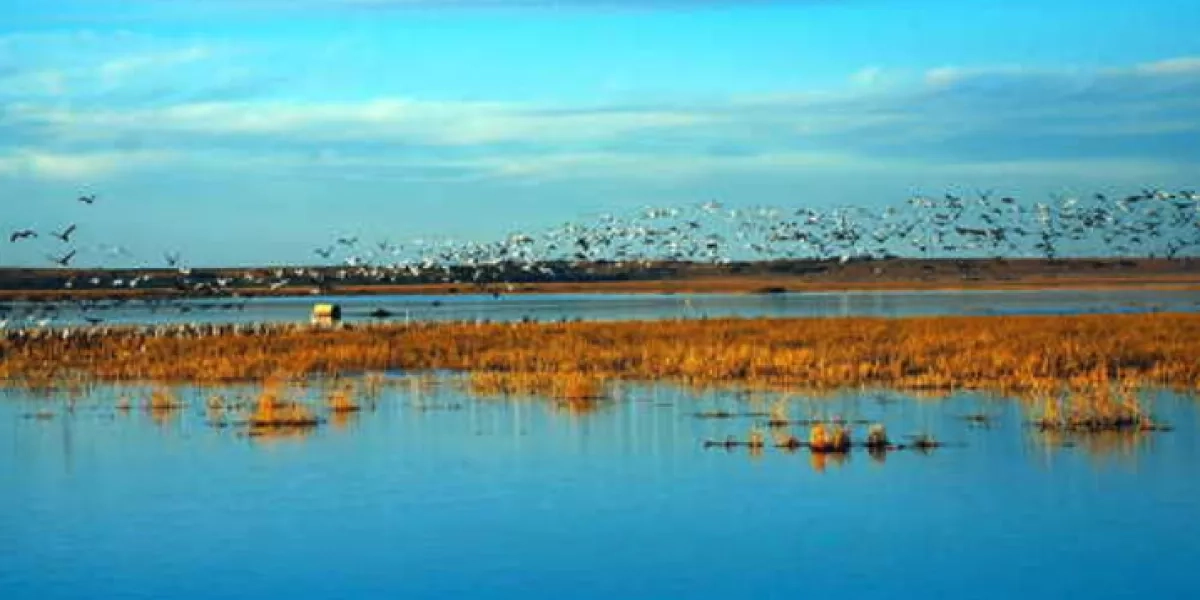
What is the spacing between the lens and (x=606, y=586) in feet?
48.8

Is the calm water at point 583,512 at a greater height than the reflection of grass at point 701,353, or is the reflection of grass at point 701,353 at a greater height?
the reflection of grass at point 701,353

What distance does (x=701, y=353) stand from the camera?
1471 inches

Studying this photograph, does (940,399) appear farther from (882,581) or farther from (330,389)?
(882,581)

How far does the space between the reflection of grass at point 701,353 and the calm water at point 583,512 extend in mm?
5351

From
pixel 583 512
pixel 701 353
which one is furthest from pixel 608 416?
pixel 701 353

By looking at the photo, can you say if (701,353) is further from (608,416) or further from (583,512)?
(583,512)

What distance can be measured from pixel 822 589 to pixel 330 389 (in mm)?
20066

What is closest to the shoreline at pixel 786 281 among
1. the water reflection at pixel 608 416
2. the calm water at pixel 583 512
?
the water reflection at pixel 608 416

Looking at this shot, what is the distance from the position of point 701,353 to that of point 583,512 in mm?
18868

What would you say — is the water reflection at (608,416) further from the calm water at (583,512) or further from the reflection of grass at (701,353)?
the reflection of grass at (701,353)

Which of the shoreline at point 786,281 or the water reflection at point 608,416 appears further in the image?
the shoreline at point 786,281

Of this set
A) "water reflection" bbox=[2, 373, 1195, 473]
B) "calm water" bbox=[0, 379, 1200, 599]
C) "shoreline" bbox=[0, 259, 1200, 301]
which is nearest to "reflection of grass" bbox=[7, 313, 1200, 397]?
"water reflection" bbox=[2, 373, 1195, 473]

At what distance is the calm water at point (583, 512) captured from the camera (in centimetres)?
1509

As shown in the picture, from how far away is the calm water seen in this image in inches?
594
